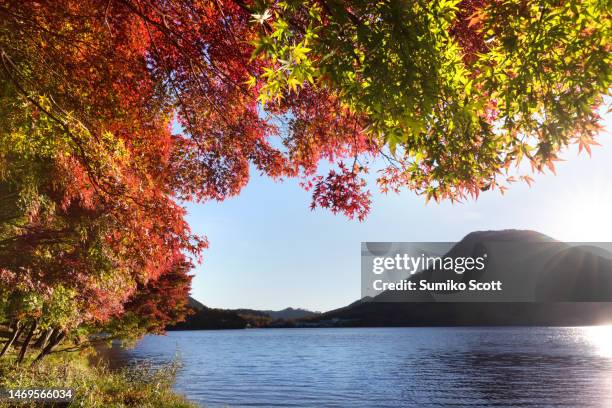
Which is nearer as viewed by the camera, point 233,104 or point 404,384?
point 233,104

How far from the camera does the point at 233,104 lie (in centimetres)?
1016

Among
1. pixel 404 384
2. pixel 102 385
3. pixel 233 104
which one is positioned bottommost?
pixel 404 384

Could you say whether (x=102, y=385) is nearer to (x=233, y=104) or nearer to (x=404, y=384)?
(x=233, y=104)

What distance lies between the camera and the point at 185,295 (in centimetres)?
2841

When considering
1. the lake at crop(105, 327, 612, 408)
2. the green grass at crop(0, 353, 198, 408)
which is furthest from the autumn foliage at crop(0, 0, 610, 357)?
the lake at crop(105, 327, 612, 408)

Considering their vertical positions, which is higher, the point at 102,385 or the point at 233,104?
the point at 233,104

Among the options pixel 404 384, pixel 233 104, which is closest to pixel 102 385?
pixel 233 104

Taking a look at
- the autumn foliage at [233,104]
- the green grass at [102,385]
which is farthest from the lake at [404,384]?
the autumn foliage at [233,104]

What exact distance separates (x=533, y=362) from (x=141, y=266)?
2805 inches

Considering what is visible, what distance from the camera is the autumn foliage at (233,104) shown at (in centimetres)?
475

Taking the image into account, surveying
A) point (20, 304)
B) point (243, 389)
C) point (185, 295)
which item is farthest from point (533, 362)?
point (20, 304)

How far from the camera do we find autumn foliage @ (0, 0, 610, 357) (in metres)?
4.75

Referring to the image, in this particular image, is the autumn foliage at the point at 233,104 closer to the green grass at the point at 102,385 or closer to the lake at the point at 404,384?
the green grass at the point at 102,385

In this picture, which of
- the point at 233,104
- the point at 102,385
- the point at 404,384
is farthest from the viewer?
the point at 404,384
